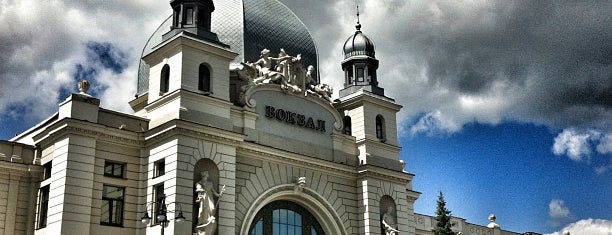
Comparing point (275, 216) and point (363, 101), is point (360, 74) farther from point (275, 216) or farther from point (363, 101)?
point (275, 216)

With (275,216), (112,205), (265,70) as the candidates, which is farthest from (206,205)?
(265,70)

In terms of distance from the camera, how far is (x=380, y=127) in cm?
4844

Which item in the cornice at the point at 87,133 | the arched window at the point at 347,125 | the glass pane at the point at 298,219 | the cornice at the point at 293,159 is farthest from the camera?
the arched window at the point at 347,125

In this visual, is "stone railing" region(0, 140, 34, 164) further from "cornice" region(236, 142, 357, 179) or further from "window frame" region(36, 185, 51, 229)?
"cornice" region(236, 142, 357, 179)

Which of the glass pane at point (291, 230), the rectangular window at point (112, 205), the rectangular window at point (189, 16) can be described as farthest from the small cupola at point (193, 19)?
the glass pane at point (291, 230)

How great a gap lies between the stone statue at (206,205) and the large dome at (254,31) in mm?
10533

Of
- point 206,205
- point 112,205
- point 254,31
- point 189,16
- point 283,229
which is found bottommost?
point 283,229

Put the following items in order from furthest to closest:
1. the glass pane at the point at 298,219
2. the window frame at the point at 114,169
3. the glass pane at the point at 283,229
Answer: the glass pane at the point at 298,219 → the glass pane at the point at 283,229 → the window frame at the point at 114,169

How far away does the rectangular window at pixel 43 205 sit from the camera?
36.4m

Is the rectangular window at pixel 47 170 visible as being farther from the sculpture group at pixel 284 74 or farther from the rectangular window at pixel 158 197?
the sculpture group at pixel 284 74

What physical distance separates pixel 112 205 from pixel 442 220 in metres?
25.7

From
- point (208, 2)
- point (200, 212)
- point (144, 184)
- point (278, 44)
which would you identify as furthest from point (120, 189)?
point (278, 44)

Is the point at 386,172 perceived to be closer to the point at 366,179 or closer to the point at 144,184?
the point at 366,179

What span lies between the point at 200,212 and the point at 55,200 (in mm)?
6626
